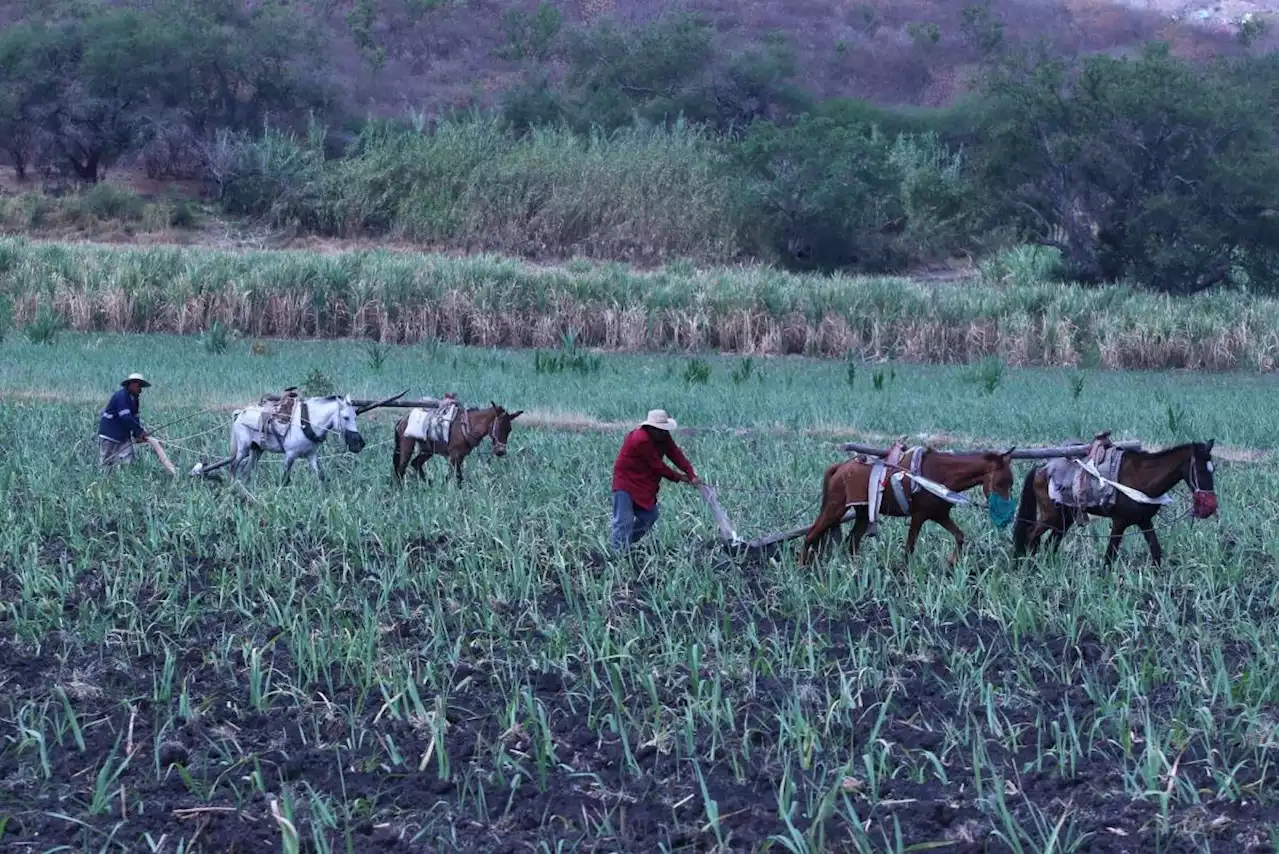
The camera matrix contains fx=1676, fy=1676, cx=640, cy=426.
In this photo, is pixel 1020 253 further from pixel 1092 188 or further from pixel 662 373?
pixel 662 373

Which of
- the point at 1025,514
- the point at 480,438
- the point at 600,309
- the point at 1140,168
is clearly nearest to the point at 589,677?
the point at 1025,514

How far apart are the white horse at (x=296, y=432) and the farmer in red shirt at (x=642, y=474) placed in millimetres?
3375

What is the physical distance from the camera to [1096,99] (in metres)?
35.6

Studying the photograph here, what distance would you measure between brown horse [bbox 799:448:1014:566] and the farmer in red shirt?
870 millimetres

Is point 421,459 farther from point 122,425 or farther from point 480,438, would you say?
point 122,425

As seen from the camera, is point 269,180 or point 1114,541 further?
point 269,180

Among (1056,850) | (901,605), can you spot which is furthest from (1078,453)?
(1056,850)

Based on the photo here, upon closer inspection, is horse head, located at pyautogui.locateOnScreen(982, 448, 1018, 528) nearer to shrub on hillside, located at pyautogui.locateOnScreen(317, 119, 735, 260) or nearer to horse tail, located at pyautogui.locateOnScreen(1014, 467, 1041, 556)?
horse tail, located at pyautogui.locateOnScreen(1014, 467, 1041, 556)

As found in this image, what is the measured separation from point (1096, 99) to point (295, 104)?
1037 inches

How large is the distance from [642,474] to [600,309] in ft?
66.8

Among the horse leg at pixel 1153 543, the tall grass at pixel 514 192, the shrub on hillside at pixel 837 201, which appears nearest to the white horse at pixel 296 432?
the horse leg at pixel 1153 543

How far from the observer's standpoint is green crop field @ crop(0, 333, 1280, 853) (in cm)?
613

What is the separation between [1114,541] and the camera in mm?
10062

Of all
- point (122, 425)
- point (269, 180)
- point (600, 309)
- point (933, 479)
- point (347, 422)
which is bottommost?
point (269, 180)
